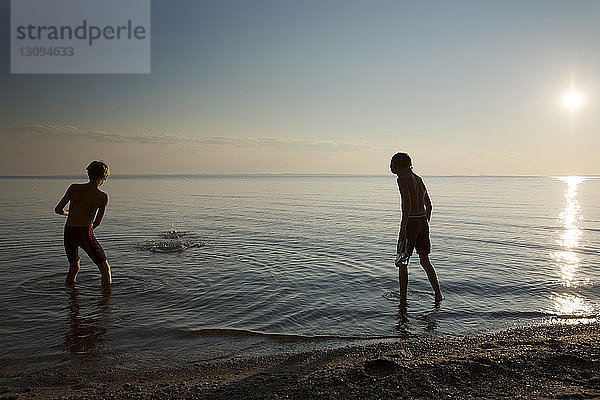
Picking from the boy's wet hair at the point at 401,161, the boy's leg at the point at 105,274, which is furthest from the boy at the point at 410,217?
the boy's leg at the point at 105,274

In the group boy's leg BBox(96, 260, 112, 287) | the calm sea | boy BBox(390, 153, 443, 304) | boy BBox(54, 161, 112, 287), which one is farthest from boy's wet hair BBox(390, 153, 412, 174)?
boy's leg BBox(96, 260, 112, 287)

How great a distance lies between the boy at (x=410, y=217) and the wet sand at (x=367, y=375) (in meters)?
2.07

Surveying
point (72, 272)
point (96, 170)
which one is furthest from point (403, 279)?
point (72, 272)

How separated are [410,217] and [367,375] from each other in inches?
137

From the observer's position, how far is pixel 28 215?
70.2 ft

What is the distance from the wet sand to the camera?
12.8 ft

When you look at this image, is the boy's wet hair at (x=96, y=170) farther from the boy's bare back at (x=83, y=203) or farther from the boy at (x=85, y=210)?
the boy's bare back at (x=83, y=203)

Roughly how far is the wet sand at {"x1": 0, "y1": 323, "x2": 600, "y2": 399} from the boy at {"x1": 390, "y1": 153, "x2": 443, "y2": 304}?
6.80 feet

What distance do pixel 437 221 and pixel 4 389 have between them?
62.3ft

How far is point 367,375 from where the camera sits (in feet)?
13.8

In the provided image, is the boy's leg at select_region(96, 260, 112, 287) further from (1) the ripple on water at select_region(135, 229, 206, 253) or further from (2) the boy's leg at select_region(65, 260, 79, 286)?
(1) the ripple on water at select_region(135, 229, 206, 253)

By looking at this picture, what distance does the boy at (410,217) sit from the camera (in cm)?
693

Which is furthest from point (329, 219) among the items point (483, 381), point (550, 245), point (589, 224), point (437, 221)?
point (483, 381)

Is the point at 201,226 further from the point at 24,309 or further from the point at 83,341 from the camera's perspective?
the point at 83,341
